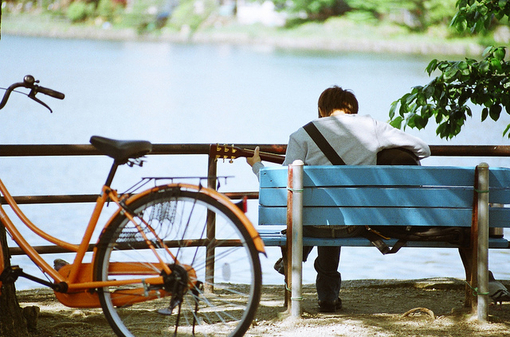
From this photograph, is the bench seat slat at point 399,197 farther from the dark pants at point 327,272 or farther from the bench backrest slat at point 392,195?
the dark pants at point 327,272

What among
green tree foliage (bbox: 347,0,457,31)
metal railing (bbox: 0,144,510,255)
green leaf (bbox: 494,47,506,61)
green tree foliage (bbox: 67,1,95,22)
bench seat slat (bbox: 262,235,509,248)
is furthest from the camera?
green tree foliage (bbox: 67,1,95,22)

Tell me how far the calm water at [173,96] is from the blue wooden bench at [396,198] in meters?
14.9

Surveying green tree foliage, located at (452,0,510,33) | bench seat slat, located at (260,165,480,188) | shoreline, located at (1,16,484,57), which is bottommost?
bench seat slat, located at (260,165,480,188)

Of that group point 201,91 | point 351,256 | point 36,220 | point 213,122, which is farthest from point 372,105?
point 351,256

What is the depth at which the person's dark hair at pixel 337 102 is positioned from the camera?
290 centimetres

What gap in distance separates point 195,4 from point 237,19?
2.45m

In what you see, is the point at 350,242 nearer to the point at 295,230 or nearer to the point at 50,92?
the point at 295,230

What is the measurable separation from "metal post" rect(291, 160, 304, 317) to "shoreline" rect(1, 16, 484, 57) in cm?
3105

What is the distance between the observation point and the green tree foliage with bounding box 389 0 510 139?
3172 mm

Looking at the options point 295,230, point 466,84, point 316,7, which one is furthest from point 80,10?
point 295,230

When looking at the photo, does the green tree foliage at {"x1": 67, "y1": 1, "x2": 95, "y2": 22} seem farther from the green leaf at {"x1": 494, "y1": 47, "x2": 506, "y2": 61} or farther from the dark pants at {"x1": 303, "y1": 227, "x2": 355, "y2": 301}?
the dark pants at {"x1": 303, "y1": 227, "x2": 355, "y2": 301}

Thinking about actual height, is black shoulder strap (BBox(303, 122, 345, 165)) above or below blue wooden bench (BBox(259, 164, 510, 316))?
above

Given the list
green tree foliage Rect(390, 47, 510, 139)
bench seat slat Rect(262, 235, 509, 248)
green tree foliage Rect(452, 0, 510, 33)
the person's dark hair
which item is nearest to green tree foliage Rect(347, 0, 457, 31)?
green tree foliage Rect(452, 0, 510, 33)

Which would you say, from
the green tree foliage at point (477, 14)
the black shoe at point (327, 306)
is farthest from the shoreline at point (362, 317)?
the green tree foliage at point (477, 14)
